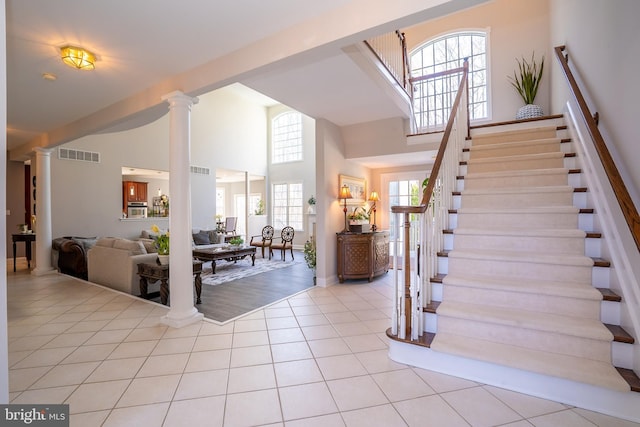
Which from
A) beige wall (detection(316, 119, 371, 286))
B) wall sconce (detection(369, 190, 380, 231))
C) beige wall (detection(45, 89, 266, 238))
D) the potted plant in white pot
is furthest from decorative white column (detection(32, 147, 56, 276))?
the potted plant in white pot

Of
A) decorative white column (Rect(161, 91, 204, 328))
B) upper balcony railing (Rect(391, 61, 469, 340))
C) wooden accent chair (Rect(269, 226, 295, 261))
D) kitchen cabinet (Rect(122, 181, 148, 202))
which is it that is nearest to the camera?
upper balcony railing (Rect(391, 61, 469, 340))

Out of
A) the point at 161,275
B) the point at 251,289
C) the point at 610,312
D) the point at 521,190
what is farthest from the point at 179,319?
the point at 521,190

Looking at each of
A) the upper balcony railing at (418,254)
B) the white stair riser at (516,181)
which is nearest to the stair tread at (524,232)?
the upper balcony railing at (418,254)

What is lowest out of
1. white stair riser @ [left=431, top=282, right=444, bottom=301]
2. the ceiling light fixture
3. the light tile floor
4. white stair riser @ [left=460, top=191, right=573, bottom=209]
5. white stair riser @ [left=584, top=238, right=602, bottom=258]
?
the light tile floor

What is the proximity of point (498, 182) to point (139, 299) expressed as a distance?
487cm

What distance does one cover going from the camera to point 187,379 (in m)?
2.15

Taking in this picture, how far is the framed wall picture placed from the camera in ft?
17.9

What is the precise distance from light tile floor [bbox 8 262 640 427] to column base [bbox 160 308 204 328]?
88 mm

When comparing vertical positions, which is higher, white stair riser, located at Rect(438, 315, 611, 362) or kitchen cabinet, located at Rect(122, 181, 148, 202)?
kitchen cabinet, located at Rect(122, 181, 148, 202)

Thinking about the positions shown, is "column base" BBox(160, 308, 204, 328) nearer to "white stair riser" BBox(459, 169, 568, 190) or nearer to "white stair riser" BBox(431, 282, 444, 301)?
"white stair riser" BBox(431, 282, 444, 301)

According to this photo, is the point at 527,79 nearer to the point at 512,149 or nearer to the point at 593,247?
the point at 512,149

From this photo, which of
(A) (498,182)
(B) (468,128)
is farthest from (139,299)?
(B) (468,128)

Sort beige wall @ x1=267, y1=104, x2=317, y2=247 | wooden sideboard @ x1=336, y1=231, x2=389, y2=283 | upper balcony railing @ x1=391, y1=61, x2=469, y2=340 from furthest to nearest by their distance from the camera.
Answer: beige wall @ x1=267, y1=104, x2=317, y2=247
wooden sideboard @ x1=336, y1=231, x2=389, y2=283
upper balcony railing @ x1=391, y1=61, x2=469, y2=340

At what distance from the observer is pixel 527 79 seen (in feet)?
16.7
